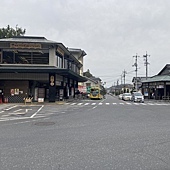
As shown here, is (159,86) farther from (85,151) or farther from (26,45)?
(85,151)

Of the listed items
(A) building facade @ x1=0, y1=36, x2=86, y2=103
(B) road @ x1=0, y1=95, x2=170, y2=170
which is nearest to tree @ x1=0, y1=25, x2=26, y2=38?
(A) building facade @ x1=0, y1=36, x2=86, y2=103

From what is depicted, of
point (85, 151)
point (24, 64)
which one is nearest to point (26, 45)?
point (24, 64)

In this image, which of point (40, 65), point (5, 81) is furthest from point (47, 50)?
point (5, 81)

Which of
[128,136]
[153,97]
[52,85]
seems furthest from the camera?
[153,97]

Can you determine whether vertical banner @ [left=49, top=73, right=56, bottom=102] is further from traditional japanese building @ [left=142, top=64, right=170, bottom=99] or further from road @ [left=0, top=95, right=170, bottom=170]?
traditional japanese building @ [left=142, top=64, right=170, bottom=99]

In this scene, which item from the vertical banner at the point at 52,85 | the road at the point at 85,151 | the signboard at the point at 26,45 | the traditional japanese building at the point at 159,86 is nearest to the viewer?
the road at the point at 85,151

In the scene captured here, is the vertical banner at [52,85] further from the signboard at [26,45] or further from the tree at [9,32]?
Result: the tree at [9,32]

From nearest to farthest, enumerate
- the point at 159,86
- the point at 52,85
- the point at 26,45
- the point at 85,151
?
the point at 85,151 → the point at 52,85 → the point at 26,45 → the point at 159,86

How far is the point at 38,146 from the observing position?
6.53 metres

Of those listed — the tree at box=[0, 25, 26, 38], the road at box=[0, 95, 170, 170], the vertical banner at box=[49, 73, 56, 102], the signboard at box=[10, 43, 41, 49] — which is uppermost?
the tree at box=[0, 25, 26, 38]

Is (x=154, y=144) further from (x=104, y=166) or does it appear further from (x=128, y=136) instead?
(x=104, y=166)

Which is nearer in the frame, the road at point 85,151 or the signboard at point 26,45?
the road at point 85,151

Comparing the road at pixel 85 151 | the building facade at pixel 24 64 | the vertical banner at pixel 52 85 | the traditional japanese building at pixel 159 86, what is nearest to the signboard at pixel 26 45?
the building facade at pixel 24 64

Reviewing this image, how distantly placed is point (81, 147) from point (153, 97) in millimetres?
44181
